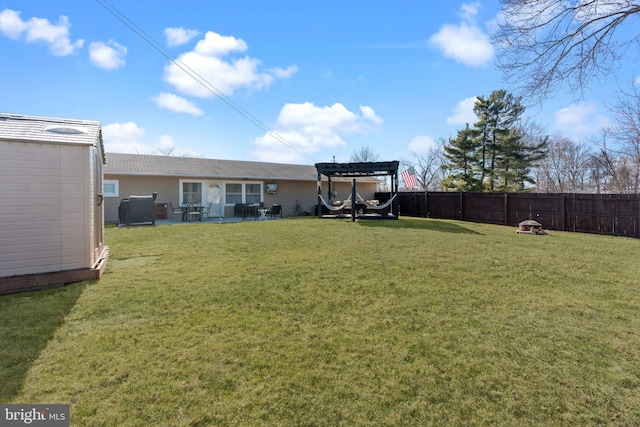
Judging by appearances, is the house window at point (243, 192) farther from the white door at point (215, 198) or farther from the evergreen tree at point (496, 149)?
the evergreen tree at point (496, 149)

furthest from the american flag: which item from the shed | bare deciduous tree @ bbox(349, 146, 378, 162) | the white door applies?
bare deciduous tree @ bbox(349, 146, 378, 162)

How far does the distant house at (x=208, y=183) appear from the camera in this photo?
39.3ft

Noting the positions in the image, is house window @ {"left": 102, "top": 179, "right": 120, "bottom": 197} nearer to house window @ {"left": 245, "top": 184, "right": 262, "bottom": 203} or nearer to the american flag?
house window @ {"left": 245, "top": 184, "right": 262, "bottom": 203}

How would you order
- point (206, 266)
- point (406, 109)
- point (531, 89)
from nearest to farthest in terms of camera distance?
point (206, 266), point (531, 89), point (406, 109)

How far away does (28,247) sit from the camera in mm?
3693

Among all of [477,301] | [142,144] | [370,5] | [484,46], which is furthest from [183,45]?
[142,144]

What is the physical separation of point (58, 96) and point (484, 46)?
13059 mm

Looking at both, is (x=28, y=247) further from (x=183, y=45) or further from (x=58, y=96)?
(x=183, y=45)

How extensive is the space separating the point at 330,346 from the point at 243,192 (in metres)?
13.0

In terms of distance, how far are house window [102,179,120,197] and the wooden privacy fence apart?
45.0 ft

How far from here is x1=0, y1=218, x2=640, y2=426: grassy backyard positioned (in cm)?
177

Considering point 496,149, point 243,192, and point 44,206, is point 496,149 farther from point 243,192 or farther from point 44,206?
point 44,206

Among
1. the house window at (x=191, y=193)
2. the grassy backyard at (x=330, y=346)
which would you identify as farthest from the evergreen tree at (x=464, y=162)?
the grassy backyard at (x=330, y=346)

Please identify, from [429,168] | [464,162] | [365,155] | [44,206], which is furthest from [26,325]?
[365,155]
